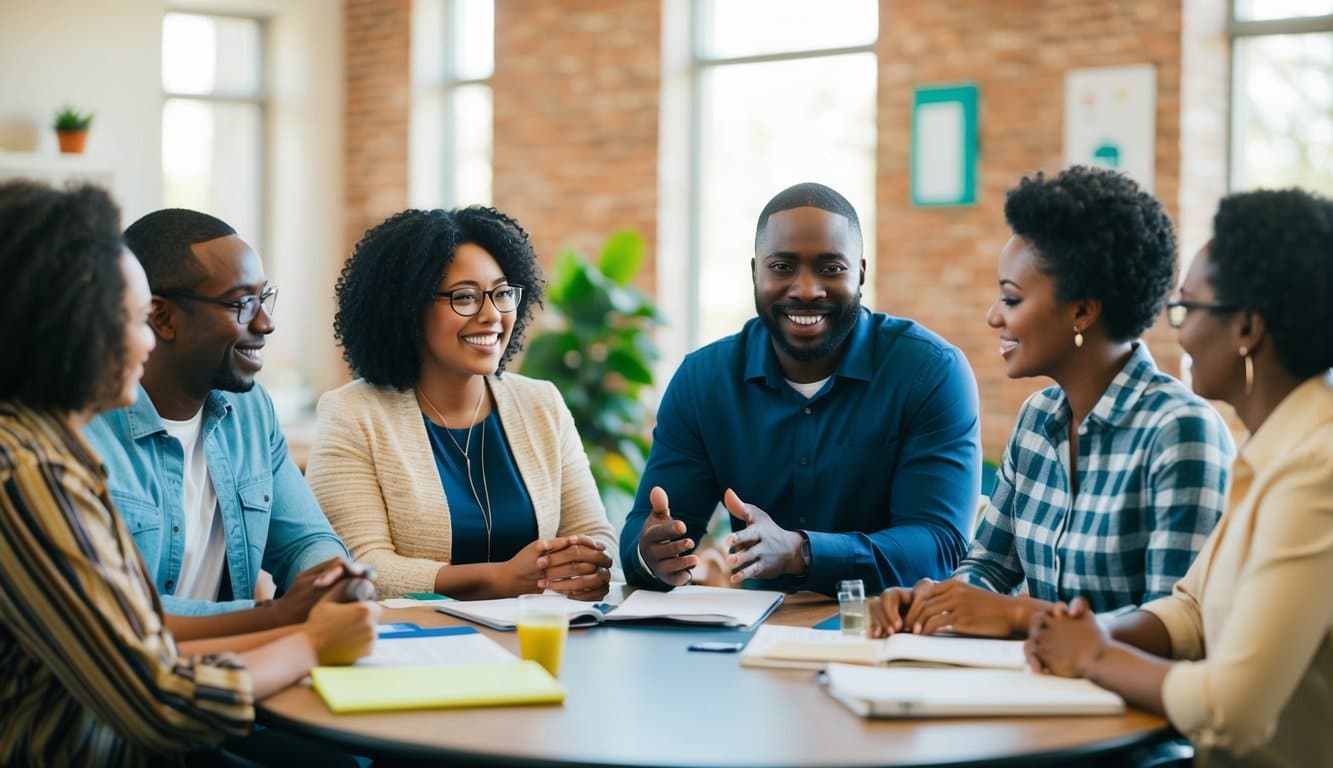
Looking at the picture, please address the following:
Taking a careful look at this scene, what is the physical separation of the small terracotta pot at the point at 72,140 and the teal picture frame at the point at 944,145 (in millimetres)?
4250

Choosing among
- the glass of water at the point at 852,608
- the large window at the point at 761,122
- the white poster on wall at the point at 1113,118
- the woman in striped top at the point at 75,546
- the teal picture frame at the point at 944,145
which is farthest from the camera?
the large window at the point at 761,122

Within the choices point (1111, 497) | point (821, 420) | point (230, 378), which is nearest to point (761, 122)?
point (821, 420)

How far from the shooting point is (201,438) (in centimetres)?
253

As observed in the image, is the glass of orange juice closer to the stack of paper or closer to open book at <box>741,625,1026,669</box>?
the stack of paper

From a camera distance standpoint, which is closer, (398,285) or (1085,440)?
(1085,440)

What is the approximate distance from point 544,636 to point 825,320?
3.71ft

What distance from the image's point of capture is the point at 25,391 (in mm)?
1696

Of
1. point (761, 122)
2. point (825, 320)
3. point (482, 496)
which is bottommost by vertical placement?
point (482, 496)

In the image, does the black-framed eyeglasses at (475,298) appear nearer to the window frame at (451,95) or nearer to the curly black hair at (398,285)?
the curly black hair at (398,285)

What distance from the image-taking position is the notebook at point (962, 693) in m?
1.72

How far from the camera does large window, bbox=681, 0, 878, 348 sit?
690cm

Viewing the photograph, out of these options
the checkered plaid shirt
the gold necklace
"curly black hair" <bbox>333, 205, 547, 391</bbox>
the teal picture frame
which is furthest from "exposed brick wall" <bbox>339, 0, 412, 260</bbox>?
the checkered plaid shirt

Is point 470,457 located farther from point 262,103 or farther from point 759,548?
point 262,103

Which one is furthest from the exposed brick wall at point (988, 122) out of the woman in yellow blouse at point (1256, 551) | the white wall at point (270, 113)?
the woman in yellow blouse at point (1256, 551)
